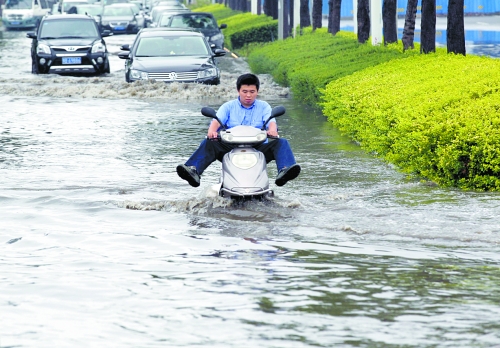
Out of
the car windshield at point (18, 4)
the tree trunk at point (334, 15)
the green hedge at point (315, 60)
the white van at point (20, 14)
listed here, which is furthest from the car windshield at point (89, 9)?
the green hedge at point (315, 60)

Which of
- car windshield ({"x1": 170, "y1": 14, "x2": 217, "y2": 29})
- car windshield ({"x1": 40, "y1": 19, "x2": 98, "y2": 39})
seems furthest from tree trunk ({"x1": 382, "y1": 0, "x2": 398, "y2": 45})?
car windshield ({"x1": 170, "y1": 14, "x2": 217, "y2": 29})

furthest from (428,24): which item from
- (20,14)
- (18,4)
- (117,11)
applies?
(18,4)

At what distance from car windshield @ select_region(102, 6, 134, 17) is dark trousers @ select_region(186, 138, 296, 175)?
47.9 meters

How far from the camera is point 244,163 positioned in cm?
1055

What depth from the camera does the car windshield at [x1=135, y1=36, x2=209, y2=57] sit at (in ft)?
83.7

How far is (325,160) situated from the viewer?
14.5 metres

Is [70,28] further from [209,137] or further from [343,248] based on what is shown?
[343,248]

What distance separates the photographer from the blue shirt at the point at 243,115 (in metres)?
10.9

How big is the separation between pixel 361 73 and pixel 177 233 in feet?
33.2

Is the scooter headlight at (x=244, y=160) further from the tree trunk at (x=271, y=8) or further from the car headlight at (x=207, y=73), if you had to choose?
the tree trunk at (x=271, y=8)

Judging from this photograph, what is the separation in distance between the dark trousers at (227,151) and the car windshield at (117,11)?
1888 inches

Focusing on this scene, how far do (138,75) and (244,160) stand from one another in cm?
1430

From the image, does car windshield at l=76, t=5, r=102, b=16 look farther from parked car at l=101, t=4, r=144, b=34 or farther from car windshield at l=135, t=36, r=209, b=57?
car windshield at l=135, t=36, r=209, b=57

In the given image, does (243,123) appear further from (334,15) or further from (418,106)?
(334,15)
